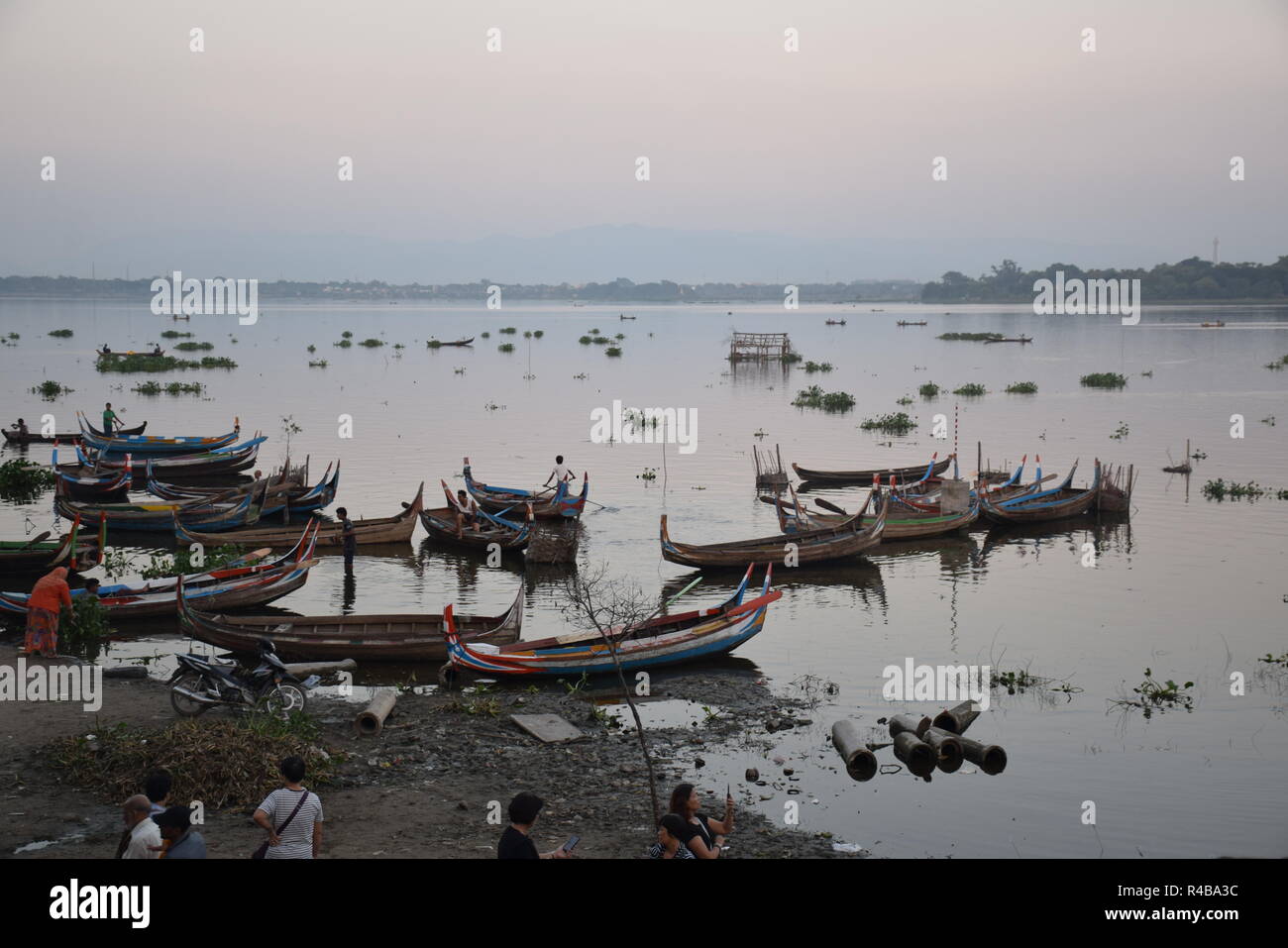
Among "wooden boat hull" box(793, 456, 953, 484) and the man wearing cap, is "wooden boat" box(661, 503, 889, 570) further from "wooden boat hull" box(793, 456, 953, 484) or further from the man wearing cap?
the man wearing cap

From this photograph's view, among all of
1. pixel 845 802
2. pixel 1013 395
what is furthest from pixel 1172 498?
pixel 1013 395

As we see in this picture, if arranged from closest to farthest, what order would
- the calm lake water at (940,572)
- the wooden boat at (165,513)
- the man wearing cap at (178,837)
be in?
the man wearing cap at (178,837) → the calm lake water at (940,572) → the wooden boat at (165,513)

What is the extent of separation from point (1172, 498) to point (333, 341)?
88410 millimetres

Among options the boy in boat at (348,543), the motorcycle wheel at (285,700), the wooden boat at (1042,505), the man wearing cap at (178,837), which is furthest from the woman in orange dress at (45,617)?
the wooden boat at (1042,505)

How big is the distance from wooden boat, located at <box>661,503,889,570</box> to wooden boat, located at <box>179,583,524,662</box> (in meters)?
6.28

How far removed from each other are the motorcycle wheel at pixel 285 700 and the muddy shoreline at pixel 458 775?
399 millimetres

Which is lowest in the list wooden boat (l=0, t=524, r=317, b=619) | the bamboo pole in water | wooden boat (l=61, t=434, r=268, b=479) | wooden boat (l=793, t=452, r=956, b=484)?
the bamboo pole in water

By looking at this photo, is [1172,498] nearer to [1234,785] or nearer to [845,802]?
[1234,785]

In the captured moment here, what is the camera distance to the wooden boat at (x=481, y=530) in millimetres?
25156

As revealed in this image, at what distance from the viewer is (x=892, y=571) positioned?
82.3ft

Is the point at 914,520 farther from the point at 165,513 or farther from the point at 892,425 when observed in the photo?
the point at 892,425

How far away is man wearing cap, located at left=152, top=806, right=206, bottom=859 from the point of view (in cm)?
750

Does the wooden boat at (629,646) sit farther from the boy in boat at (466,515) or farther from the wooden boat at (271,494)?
the wooden boat at (271,494)

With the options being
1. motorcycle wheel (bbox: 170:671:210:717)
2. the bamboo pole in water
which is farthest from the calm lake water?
motorcycle wheel (bbox: 170:671:210:717)
